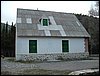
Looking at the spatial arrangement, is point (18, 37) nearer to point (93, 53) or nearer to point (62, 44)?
point (62, 44)

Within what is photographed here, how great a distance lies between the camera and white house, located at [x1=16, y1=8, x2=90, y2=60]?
20.9 meters

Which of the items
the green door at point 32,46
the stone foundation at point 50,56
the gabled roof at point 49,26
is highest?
the gabled roof at point 49,26

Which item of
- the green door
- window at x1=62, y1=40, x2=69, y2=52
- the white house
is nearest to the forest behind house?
the white house

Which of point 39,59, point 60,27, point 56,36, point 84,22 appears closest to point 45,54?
point 39,59

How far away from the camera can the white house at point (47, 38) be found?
2092 centimetres

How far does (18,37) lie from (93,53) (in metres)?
12.1

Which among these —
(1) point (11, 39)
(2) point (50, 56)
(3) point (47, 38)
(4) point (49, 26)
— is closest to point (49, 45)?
(3) point (47, 38)

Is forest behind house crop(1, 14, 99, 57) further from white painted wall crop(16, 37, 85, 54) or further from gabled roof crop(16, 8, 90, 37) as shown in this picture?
white painted wall crop(16, 37, 85, 54)

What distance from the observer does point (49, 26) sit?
2295 centimetres

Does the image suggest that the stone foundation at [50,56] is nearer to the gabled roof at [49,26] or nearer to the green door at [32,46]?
the green door at [32,46]

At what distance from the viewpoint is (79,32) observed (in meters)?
23.2

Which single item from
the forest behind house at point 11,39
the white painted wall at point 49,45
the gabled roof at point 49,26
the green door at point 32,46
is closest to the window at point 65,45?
the white painted wall at point 49,45

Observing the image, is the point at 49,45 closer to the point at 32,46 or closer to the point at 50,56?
the point at 50,56

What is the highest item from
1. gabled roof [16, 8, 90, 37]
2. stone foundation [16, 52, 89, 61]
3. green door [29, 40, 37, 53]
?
gabled roof [16, 8, 90, 37]
